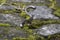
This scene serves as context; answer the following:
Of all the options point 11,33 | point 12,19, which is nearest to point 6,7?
point 12,19

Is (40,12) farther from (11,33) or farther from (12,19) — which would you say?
(11,33)

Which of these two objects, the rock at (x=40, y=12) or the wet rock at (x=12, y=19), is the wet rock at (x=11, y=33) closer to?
the wet rock at (x=12, y=19)

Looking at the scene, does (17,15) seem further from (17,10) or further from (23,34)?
(23,34)

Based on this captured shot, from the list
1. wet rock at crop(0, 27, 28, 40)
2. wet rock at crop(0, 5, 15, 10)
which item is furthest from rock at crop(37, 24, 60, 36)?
wet rock at crop(0, 5, 15, 10)

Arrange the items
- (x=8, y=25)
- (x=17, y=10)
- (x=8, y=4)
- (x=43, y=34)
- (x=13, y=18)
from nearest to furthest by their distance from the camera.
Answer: (x=43, y=34) < (x=8, y=25) < (x=13, y=18) < (x=17, y=10) < (x=8, y=4)

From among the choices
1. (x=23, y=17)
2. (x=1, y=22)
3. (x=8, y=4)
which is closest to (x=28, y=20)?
(x=23, y=17)

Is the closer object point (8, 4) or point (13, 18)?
point (13, 18)
